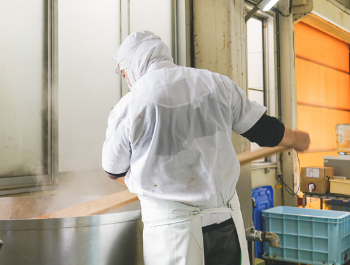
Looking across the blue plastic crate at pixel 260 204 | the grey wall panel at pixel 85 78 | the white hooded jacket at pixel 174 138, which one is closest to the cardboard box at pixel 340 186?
the blue plastic crate at pixel 260 204

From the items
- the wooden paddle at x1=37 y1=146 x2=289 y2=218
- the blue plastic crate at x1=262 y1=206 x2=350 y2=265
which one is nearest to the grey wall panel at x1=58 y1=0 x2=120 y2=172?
the wooden paddle at x1=37 y1=146 x2=289 y2=218

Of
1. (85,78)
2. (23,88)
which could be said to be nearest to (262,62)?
(85,78)

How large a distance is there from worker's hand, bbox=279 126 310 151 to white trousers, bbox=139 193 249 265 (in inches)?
17.5

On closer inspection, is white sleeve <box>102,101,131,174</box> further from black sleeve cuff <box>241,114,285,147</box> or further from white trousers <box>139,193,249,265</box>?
black sleeve cuff <box>241,114,285,147</box>

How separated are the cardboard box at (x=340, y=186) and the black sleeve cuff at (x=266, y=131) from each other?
105 inches

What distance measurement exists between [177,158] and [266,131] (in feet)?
1.37

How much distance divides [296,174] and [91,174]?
126 inches

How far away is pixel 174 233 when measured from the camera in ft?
3.79

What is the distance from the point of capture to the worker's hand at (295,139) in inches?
55.3

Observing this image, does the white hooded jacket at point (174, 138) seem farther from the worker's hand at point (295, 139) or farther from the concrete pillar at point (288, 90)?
the concrete pillar at point (288, 90)

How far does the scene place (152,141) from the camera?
43.6 inches

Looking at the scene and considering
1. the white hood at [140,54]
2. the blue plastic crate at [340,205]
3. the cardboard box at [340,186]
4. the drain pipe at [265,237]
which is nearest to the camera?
the white hood at [140,54]

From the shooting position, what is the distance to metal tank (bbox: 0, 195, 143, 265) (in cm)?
109

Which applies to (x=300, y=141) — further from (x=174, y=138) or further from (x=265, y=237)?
(x=265, y=237)
